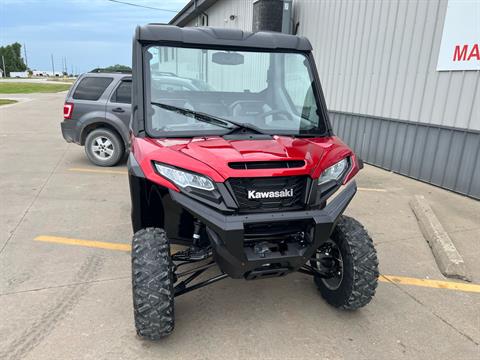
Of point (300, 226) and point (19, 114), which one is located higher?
point (300, 226)

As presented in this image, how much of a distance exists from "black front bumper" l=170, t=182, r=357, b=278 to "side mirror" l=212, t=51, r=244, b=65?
55.4 inches

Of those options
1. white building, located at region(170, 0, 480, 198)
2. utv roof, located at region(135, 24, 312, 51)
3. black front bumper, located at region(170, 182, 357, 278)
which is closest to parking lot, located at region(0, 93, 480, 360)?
black front bumper, located at region(170, 182, 357, 278)

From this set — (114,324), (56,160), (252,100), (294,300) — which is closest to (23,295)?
(114,324)

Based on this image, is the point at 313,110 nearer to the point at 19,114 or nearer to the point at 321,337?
the point at 321,337

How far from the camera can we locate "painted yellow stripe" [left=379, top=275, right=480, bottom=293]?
391cm

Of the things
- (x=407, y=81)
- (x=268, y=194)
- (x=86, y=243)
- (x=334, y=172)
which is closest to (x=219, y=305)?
(x=268, y=194)

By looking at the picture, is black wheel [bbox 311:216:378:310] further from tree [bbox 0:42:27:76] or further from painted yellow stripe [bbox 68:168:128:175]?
tree [bbox 0:42:27:76]

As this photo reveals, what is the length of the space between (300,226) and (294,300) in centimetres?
103

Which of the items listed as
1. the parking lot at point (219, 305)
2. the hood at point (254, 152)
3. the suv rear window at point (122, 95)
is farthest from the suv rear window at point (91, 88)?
the hood at point (254, 152)

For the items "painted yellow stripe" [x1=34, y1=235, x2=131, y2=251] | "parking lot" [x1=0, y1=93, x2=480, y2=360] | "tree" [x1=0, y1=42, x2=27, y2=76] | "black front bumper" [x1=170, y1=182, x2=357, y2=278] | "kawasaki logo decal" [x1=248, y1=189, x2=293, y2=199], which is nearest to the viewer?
"black front bumper" [x1=170, y1=182, x2=357, y2=278]

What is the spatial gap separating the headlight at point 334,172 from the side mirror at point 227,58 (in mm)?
1290

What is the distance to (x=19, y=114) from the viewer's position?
18.3 meters

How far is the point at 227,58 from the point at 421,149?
5.49 metres

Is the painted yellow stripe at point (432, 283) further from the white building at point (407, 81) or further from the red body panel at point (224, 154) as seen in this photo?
the white building at point (407, 81)
